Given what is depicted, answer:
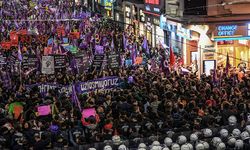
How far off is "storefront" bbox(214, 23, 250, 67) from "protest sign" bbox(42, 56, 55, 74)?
10561 millimetres

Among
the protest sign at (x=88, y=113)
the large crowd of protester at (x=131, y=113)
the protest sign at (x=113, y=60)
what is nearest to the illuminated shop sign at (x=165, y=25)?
the large crowd of protester at (x=131, y=113)

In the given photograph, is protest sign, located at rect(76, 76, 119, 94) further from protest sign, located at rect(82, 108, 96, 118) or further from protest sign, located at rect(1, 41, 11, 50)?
protest sign, located at rect(1, 41, 11, 50)

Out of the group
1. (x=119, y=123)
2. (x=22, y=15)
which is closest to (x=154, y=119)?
(x=119, y=123)

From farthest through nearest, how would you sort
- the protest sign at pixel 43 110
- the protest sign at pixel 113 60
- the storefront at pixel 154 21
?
the storefront at pixel 154 21
the protest sign at pixel 113 60
the protest sign at pixel 43 110

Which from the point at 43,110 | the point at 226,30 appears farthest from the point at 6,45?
the point at 43,110

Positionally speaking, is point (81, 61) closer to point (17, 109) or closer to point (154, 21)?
point (17, 109)

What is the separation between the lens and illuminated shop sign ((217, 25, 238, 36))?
1206 inches

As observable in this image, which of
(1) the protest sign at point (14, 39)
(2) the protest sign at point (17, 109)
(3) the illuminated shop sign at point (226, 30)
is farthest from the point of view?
(1) the protest sign at point (14, 39)

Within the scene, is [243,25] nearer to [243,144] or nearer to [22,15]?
[243,144]

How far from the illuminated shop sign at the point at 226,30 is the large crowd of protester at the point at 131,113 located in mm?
6045

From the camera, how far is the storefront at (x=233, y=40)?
30688 mm

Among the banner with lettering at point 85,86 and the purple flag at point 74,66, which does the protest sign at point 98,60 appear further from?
the purple flag at point 74,66

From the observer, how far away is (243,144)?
40.9 ft

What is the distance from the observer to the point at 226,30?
30.8m
